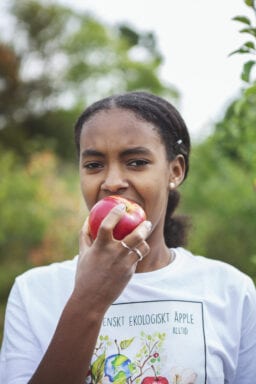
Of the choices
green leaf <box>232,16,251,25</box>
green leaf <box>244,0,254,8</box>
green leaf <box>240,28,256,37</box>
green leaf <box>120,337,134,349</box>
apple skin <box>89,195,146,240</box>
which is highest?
green leaf <box>244,0,254,8</box>

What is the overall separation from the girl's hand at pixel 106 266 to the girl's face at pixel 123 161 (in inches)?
11.4

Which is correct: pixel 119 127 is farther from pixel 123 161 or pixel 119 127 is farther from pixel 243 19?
pixel 243 19

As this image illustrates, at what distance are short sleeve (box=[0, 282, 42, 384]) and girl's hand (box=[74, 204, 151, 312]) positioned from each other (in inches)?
13.6

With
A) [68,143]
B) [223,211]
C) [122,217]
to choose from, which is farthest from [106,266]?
[68,143]

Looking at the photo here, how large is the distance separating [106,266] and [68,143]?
2655cm

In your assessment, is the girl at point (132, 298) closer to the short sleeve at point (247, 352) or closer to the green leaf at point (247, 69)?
the short sleeve at point (247, 352)

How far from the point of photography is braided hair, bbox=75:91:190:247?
87.0 inches

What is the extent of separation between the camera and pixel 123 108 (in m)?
2.18

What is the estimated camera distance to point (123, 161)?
2.07 metres

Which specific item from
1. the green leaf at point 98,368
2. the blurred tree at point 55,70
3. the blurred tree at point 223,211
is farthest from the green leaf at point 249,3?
the blurred tree at point 55,70

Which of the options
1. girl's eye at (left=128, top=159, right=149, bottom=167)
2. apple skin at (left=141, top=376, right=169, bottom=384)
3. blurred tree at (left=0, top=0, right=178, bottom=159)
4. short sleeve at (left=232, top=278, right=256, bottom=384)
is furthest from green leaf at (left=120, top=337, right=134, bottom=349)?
blurred tree at (left=0, top=0, right=178, bottom=159)

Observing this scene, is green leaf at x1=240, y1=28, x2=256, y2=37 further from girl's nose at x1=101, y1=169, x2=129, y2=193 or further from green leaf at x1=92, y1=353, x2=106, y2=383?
green leaf at x1=92, y1=353, x2=106, y2=383

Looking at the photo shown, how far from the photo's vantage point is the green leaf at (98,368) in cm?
193

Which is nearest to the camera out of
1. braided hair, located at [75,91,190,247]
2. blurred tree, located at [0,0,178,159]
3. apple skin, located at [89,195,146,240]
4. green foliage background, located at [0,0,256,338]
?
apple skin, located at [89,195,146,240]
